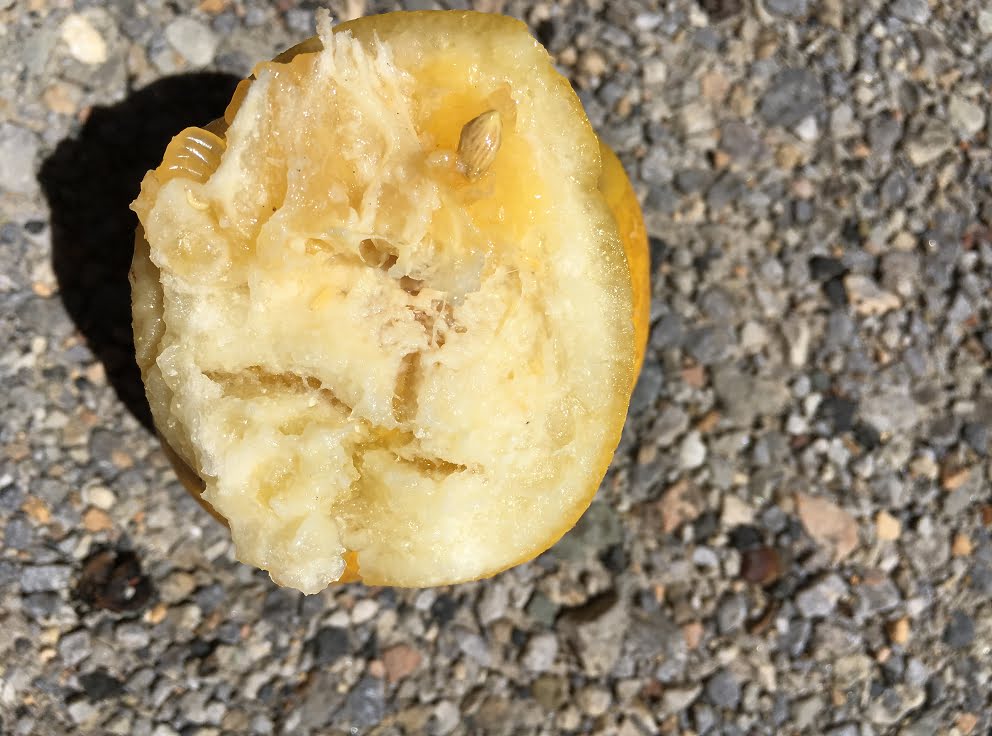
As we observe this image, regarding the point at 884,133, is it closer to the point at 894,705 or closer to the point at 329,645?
the point at 894,705

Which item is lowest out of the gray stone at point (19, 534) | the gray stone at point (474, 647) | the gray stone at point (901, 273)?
A: the gray stone at point (474, 647)

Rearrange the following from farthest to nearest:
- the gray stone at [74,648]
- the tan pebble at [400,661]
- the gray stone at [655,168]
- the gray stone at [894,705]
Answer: the gray stone at [655,168], the gray stone at [894,705], the tan pebble at [400,661], the gray stone at [74,648]

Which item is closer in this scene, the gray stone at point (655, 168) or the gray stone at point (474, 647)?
the gray stone at point (474, 647)

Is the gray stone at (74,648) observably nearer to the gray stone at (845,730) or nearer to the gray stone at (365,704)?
the gray stone at (365,704)

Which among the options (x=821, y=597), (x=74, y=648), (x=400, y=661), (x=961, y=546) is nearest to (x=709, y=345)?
(x=821, y=597)

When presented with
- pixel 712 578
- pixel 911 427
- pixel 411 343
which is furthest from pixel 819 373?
pixel 411 343

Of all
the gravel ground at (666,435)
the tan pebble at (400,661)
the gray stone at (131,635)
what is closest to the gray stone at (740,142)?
the gravel ground at (666,435)
